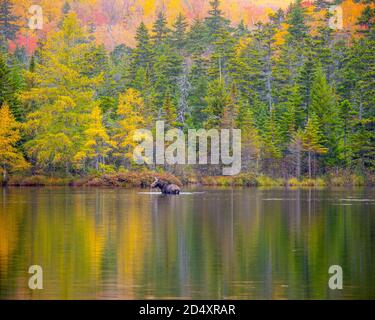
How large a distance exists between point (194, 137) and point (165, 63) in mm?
20307

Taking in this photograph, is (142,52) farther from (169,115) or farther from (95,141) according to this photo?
(95,141)

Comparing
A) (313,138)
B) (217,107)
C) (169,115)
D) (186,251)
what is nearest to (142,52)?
(169,115)

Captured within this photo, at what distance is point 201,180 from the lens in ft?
239

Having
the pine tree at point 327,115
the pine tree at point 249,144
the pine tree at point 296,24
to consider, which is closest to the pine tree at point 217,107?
the pine tree at point 249,144

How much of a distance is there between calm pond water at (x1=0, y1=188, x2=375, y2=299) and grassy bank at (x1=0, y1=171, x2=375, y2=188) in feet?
86.6

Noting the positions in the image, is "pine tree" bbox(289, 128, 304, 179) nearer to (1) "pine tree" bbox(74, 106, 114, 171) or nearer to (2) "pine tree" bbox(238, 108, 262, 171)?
(2) "pine tree" bbox(238, 108, 262, 171)

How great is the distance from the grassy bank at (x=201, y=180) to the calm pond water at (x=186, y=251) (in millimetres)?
26396

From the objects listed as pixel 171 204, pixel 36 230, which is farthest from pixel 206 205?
pixel 36 230

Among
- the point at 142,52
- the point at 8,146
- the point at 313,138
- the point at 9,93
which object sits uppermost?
the point at 142,52

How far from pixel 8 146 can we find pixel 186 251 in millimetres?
45354

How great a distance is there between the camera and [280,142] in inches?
2980

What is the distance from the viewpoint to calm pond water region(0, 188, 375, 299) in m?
18.5

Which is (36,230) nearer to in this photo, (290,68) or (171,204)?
(171,204)
